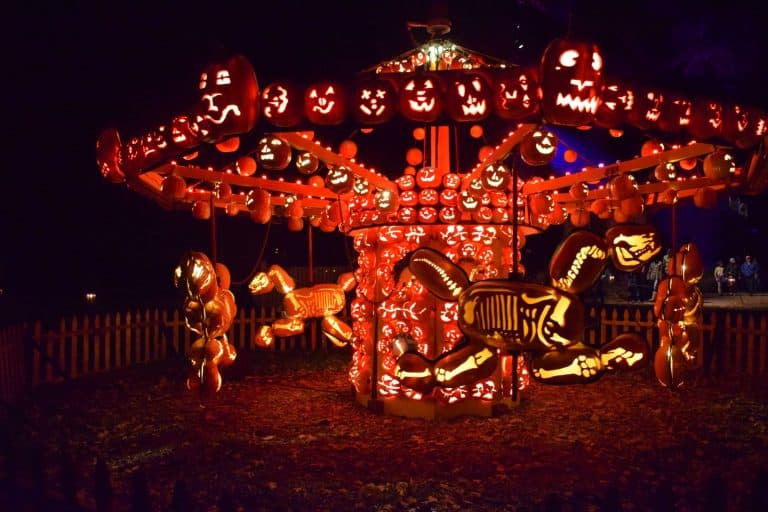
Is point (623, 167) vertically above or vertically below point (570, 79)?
below

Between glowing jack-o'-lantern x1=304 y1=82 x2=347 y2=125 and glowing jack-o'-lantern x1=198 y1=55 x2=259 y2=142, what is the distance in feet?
1.46

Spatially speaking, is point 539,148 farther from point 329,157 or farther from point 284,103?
point 329,157

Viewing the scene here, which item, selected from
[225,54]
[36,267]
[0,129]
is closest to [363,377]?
[225,54]

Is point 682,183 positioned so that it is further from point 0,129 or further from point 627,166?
point 0,129

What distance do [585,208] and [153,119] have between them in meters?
6.75

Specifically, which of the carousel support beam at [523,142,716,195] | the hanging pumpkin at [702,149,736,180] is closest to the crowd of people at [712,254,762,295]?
the carousel support beam at [523,142,716,195]

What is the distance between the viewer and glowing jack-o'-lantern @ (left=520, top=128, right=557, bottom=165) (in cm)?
507

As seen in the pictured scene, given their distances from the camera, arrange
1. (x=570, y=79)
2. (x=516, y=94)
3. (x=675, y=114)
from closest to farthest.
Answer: (x=570, y=79), (x=516, y=94), (x=675, y=114)

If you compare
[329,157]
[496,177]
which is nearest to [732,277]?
[496,177]

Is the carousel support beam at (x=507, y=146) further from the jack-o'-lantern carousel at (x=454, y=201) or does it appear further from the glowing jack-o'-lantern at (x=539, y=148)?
Result: the glowing jack-o'-lantern at (x=539, y=148)

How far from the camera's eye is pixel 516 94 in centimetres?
450

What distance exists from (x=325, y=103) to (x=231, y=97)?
29.6 inches

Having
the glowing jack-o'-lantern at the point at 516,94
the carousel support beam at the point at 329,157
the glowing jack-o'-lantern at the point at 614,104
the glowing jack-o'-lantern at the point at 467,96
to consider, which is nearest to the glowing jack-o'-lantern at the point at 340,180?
the carousel support beam at the point at 329,157

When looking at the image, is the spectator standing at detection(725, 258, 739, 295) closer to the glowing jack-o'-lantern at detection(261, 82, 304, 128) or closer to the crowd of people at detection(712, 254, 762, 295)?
the crowd of people at detection(712, 254, 762, 295)
